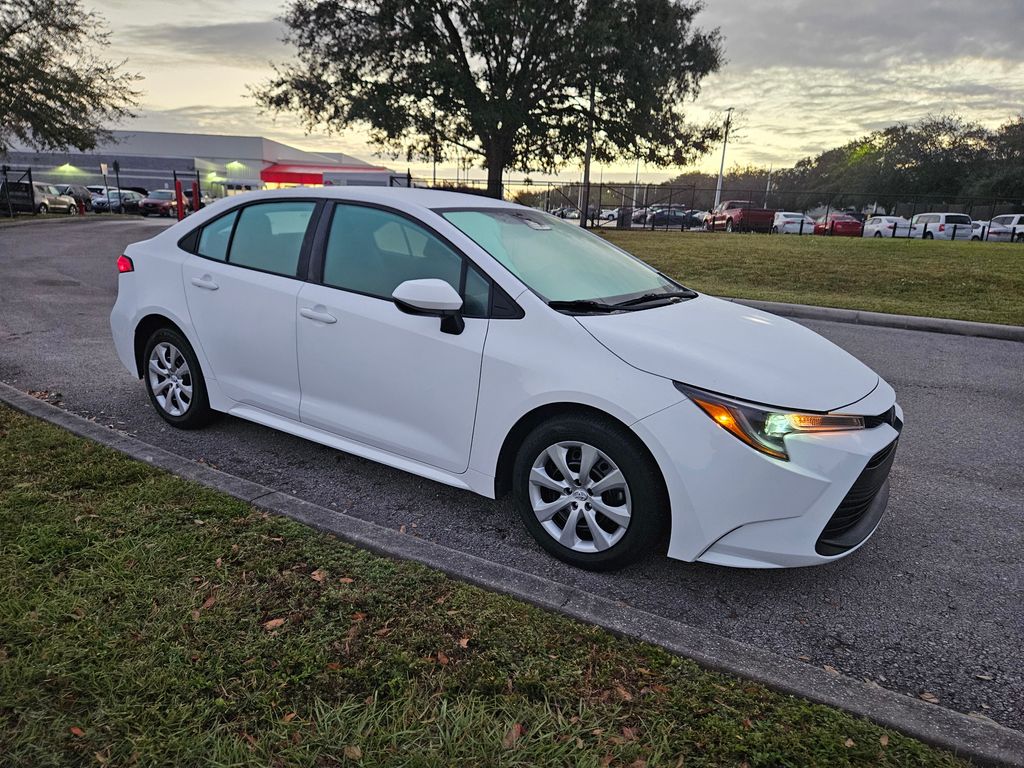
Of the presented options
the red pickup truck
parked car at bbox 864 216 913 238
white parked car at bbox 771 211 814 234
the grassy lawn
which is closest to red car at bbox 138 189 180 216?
the grassy lawn

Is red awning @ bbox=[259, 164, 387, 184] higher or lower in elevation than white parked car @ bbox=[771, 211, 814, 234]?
higher

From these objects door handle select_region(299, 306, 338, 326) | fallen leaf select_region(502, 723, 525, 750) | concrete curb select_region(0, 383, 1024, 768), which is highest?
door handle select_region(299, 306, 338, 326)

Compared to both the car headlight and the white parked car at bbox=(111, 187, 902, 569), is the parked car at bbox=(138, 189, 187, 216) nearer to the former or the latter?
the white parked car at bbox=(111, 187, 902, 569)

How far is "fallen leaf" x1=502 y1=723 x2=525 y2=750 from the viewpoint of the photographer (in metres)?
2.08

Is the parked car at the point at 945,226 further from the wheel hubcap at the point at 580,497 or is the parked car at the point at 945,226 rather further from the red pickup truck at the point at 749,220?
the wheel hubcap at the point at 580,497

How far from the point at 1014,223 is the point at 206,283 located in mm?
41283

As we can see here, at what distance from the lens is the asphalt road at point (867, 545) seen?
268 cm

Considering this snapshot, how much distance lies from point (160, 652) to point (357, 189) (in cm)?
265

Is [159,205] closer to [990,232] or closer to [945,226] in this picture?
[945,226]

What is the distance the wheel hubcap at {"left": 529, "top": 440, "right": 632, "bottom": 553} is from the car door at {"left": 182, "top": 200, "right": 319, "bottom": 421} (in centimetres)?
161

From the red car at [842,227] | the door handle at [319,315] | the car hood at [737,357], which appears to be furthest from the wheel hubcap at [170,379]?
the red car at [842,227]

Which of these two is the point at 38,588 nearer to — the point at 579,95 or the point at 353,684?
the point at 353,684

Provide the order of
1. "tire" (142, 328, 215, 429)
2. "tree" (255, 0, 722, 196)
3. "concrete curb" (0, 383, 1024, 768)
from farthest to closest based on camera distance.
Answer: "tree" (255, 0, 722, 196) < "tire" (142, 328, 215, 429) < "concrete curb" (0, 383, 1024, 768)

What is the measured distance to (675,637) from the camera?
8.47 feet
